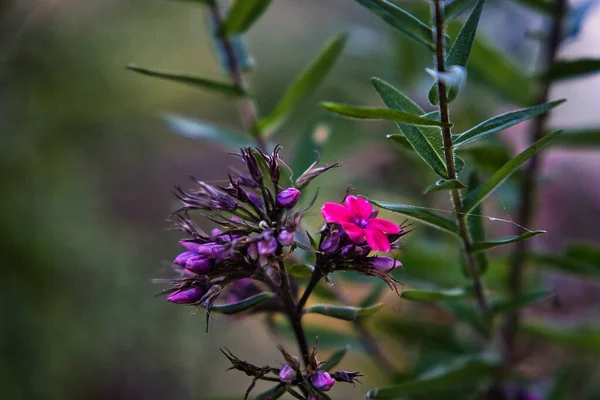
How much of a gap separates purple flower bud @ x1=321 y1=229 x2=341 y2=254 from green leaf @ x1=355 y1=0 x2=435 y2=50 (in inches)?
8.6

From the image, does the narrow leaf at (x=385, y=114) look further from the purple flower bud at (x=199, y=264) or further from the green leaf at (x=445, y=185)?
the purple flower bud at (x=199, y=264)

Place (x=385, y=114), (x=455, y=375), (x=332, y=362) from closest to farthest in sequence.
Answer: (x=385, y=114) < (x=332, y=362) < (x=455, y=375)

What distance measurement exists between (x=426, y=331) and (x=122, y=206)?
1715mm

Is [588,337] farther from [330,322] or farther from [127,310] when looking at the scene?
[127,310]

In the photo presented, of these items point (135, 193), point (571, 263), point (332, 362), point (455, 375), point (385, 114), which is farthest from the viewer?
point (135, 193)

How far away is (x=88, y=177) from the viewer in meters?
2.04

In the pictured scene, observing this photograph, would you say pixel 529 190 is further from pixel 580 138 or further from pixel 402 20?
pixel 402 20

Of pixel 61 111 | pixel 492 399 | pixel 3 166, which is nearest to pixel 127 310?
pixel 3 166

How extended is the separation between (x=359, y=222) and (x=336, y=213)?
25 mm

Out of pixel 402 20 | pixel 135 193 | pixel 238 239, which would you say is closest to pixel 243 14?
pixel 402 20

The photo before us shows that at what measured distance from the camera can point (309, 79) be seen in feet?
3.06

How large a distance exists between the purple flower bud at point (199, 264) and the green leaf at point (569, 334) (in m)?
0.67

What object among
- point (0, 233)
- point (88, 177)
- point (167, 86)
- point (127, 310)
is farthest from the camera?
point (167, 86)

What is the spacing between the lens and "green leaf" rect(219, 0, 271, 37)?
34.8 inches
